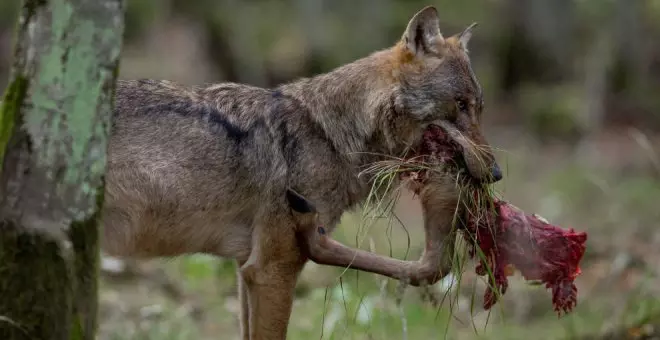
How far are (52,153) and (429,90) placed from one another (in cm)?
261

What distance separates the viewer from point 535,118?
16469 mm

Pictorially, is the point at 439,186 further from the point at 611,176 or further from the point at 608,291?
the point at 611,176

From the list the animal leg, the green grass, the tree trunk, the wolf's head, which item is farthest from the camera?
the green grass

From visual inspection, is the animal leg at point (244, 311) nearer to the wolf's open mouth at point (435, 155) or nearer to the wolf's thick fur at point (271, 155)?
the wolf's thick fur at point (271, 155)

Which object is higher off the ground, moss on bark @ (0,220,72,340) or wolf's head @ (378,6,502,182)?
wolf's head @ (378,6,502,182)

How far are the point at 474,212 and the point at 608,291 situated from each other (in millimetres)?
2947

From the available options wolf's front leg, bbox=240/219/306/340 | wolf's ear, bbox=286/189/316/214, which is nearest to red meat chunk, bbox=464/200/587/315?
wolf's ear, bbox=286/189/316/214

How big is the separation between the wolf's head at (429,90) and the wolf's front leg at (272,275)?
90 cm

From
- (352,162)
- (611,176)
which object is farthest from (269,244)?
(611,176)

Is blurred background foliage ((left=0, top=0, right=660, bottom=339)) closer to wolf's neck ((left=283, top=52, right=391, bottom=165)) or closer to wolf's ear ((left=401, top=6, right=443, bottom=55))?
wolf's neck ((left=283, top=52, right=391, bottom=165))

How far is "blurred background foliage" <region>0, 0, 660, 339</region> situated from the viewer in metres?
6.86

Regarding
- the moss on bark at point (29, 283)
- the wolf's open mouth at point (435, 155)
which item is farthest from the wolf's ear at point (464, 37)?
the moss on bark at point (29, 283)

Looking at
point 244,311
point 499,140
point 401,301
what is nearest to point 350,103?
point 401,301

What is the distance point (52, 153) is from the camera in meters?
3.71
